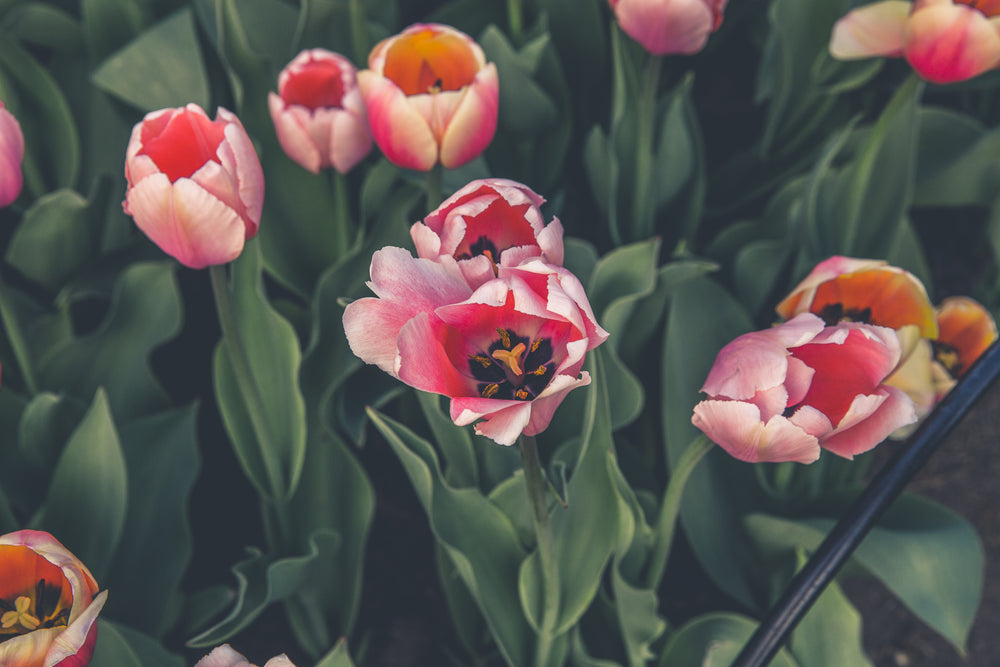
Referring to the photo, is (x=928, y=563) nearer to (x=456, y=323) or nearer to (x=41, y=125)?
(x=456, y=323)

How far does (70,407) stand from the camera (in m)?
0.87

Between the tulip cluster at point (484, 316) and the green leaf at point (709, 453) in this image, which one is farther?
the green leaf at point (709, 453)

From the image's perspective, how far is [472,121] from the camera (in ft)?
2.25

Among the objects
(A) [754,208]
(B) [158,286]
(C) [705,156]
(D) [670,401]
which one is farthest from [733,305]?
(B) [158,286]

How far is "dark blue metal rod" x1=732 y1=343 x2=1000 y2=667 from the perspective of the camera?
56 centimetres

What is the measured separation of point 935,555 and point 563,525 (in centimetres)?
35

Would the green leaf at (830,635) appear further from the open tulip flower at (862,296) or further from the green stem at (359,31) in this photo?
the green stem at (359,31)

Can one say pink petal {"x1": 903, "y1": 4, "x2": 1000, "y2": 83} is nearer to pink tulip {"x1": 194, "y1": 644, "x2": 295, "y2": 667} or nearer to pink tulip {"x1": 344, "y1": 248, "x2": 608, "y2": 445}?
pink tulip {"x1": 344, "y1": 248, "x2": 608, "y2": 445}

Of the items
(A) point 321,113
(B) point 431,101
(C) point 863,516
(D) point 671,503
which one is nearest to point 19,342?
(A) point 321,113

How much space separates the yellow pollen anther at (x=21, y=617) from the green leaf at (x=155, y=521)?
24 cm

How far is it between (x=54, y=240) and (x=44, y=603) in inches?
19.8

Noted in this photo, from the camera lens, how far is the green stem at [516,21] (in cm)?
104

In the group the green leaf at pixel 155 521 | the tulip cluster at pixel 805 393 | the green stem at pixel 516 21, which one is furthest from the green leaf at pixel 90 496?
the green stem at pixel 516 21

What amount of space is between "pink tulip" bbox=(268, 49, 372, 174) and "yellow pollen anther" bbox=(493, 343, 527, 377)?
13.1 inches
